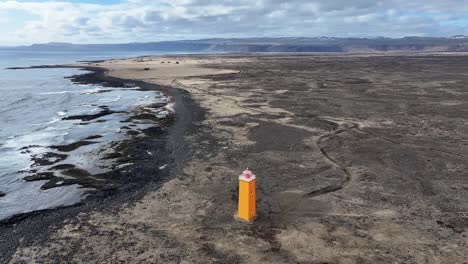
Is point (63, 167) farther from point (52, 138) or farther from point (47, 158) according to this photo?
point (52, 138)

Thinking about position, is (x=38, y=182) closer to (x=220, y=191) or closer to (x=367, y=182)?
(x=220, y=191)

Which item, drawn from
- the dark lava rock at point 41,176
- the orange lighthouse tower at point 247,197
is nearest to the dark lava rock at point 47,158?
the dark lava rock at point 41,176

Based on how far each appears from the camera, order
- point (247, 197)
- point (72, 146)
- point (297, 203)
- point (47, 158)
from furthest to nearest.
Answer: point (72, 146), point (47, 158), point (297, 203), point (247, 197)

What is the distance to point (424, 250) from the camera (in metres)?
7.55

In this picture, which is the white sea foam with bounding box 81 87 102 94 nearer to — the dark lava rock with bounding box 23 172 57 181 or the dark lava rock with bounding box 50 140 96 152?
the dark lava rock with bounding box 50 140 96 152

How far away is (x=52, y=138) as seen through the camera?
62.4 ft

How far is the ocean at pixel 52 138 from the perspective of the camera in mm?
11625

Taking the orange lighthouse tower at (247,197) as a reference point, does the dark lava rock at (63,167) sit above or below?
below

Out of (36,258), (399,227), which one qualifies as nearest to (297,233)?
(399,227)

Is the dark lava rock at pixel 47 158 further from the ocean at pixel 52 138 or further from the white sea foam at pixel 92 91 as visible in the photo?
the white sea foam at pixel 92 91

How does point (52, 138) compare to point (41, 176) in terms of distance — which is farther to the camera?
point (52, 138)

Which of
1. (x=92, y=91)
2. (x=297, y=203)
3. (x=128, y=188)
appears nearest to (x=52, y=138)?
(x=128, y=188)

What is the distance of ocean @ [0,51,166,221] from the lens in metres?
11.6

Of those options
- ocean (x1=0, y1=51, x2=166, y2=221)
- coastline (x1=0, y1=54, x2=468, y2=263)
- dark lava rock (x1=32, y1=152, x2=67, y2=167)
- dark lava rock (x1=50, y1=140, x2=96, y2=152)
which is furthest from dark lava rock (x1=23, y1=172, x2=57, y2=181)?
coastline (x1=0, y1=54, x2=468, y2=263)
